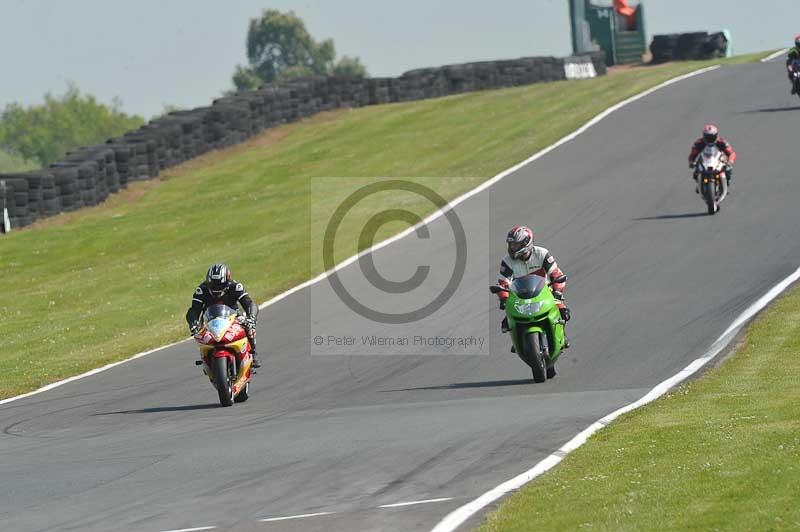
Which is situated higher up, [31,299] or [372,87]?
[372,87]

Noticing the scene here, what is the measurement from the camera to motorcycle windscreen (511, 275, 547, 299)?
15.4 meters

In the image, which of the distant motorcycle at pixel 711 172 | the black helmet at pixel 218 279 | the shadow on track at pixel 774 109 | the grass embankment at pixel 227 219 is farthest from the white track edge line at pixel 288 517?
the shadow on track at pixel 774 109

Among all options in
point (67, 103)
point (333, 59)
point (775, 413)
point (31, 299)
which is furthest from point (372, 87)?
point (333, 59)

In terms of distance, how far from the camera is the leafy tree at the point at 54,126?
15050 cm

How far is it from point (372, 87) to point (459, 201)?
20.2 meters

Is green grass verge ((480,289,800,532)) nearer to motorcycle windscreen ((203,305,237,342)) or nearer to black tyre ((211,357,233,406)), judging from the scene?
black tyre ((211,357,233,406))

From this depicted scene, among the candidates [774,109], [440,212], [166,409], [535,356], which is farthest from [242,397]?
[774,109]

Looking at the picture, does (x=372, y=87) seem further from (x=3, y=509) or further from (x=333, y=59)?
(x=333, y=59)

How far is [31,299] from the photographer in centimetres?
2767

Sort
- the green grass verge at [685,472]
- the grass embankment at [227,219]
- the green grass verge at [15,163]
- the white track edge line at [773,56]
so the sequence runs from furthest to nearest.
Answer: the green grass verge at [15,163], the white track edge line at [773,56], the grass embankment at [227,219], the green grass verge at [685,472]

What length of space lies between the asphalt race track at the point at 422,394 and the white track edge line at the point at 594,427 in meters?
0.14

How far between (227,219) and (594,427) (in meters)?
23.2

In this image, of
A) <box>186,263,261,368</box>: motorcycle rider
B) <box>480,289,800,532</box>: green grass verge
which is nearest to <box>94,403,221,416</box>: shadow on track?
<box>186,263,261,368</box>: motorcycle rider
